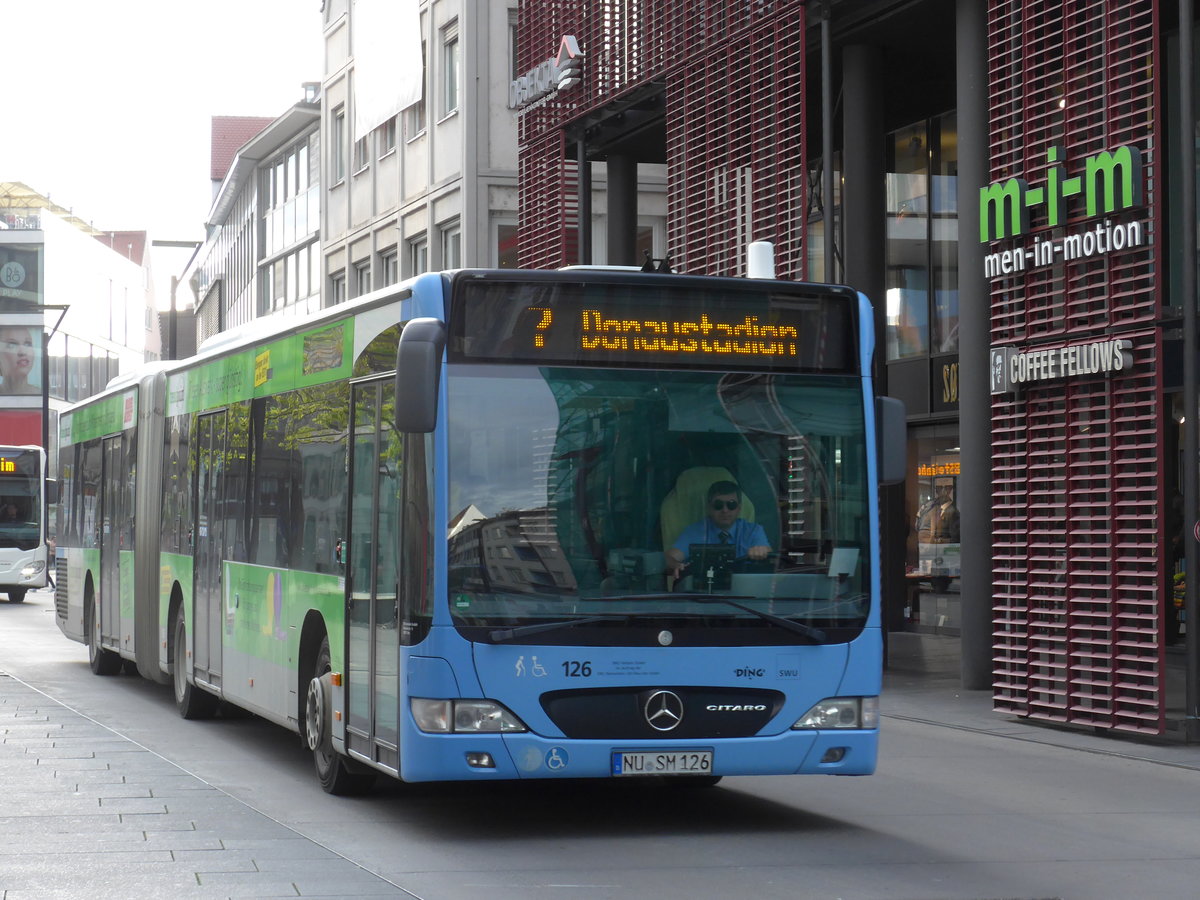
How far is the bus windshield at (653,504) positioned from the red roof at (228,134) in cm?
8132

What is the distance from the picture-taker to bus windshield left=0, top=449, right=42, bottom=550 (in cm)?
4188

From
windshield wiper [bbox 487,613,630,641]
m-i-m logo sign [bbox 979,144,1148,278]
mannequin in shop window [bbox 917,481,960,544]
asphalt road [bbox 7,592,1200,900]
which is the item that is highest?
m-i-m logo sign [bbox 979,144,1148,278]

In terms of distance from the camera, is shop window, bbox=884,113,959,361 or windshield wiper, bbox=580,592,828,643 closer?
windshield wiper, bbox=580,592,828,643

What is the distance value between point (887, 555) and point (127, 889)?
1812 cm

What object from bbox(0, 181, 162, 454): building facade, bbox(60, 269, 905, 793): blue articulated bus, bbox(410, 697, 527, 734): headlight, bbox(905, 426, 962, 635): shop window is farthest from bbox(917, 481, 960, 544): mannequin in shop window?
bbox(0, 181, 162, 454): building facade

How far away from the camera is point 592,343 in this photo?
940 centimetres

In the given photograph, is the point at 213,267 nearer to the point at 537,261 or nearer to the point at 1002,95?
the point at 537,261

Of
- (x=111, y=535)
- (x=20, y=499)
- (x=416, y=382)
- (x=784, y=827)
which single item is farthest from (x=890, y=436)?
(x=20, y=499)

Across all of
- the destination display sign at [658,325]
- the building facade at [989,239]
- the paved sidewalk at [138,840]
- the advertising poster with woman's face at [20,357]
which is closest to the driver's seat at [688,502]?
the destination display sign at [658,325]

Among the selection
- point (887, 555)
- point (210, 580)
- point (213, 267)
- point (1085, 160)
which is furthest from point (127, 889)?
point (213, 267)

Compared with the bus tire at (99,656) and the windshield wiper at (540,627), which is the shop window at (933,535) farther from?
the windshield wiper at (540,627)

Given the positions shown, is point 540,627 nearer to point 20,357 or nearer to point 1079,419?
point 1079,419

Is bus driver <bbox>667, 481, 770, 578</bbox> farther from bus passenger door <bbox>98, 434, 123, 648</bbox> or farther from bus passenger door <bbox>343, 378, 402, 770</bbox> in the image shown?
bus passenger door <bbox>98, 434, 123, 648</bbox>

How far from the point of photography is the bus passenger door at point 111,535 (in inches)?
747
